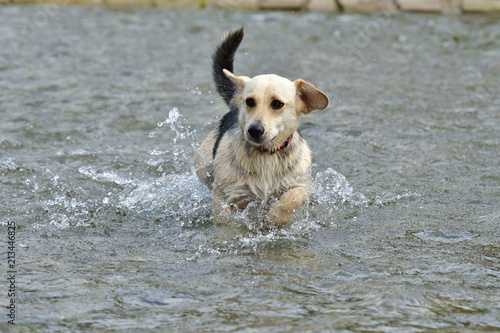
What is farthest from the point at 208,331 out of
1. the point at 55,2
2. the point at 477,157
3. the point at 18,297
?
the point at 55,2

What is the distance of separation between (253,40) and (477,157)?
275 inches

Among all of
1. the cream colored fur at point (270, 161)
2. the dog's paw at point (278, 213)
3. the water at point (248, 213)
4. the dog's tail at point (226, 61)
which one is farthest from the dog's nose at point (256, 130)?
the dog's tail at point (226, 61)

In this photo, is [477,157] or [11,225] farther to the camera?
[477,157]

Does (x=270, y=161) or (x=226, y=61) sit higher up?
(x=226, y=61)

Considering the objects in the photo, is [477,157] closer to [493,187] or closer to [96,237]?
[493,187]

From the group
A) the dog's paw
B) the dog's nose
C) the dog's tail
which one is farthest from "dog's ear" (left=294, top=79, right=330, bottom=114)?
the dog's tail

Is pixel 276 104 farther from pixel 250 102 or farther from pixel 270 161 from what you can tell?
pixel 270 161

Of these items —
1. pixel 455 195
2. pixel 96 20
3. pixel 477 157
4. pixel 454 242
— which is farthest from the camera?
pixel 96 20

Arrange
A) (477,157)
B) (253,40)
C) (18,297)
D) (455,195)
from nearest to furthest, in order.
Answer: (18,297), (455,195), (477,157), (253,40)

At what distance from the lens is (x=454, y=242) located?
14.7 feet

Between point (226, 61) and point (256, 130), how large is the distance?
1439 mm

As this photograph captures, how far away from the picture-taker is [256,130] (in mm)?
4242

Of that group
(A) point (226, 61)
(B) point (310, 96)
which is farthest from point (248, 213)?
(A) point (226, 61)

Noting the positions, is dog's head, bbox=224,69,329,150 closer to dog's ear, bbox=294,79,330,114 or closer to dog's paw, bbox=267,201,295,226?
dog's ear, bbox=294,79,330,114
